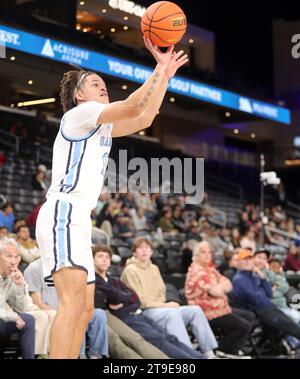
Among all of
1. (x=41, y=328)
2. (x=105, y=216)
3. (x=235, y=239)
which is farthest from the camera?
(x=235, y=239)

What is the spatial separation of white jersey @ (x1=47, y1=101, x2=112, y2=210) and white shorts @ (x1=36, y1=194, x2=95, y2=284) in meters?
0.06

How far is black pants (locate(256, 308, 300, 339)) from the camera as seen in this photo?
792cm

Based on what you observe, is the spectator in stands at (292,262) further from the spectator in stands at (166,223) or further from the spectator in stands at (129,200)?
the spectator in stands at (129,200)

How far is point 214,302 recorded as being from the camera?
24.3 feet

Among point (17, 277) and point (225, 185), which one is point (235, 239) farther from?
point (17, 277)

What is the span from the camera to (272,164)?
2678cm

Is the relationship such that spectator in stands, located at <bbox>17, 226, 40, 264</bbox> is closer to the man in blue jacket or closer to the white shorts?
the man in blue jacket

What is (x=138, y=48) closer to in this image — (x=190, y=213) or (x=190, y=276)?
(x=190, y=213)

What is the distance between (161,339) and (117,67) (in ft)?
33.1

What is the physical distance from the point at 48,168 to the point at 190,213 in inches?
122

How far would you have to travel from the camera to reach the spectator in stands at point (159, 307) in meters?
6.79

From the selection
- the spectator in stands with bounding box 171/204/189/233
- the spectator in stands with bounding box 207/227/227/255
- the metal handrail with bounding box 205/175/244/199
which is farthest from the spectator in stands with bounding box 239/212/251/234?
the metal handrail with bounding box 205/175/244/199

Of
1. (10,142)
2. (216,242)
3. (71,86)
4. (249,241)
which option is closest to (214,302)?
(71,86)
